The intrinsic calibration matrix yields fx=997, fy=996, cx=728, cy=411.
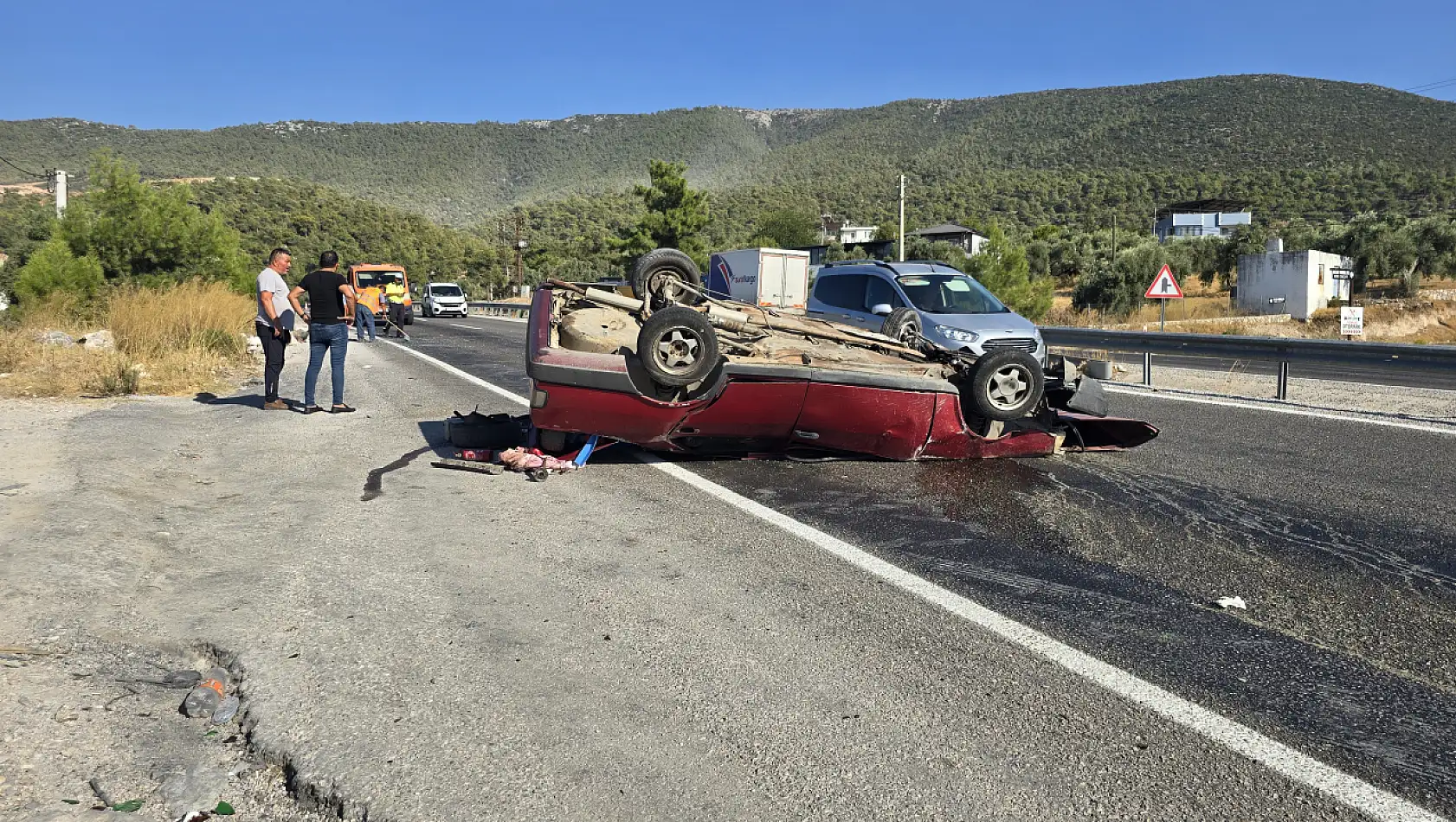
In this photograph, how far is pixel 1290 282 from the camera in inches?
1677

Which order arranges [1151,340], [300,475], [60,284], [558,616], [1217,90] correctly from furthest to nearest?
[1217,90] → [60,284] → [1151,340] → [300,475] → [558,616]

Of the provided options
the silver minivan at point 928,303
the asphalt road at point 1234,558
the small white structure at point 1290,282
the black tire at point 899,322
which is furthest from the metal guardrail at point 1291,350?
the small white structure at point 1290,282

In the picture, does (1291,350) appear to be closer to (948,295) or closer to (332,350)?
(948,295)

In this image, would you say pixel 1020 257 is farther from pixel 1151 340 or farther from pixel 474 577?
pixel 474 577

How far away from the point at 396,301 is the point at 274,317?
77.4ft

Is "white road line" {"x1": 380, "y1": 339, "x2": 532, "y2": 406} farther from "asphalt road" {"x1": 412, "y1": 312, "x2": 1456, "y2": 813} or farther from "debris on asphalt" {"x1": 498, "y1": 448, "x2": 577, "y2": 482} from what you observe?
"asphalt road" {"x1": 412, "y1": 312, "x2": 1456, "y2": 813}

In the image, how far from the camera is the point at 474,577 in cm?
483

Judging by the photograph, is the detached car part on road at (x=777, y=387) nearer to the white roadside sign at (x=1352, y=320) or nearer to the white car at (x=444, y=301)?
the white roadside sign at (x=1352, y=320)

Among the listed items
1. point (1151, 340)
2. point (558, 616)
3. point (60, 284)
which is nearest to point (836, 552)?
point (558, 616)

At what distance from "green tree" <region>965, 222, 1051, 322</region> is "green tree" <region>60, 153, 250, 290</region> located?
22971mm

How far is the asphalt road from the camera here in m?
3.32

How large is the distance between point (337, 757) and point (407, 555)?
232 cm

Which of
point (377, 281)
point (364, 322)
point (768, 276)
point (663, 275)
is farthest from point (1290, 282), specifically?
point (663, 275)

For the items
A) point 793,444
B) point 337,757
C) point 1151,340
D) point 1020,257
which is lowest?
point 337,757
